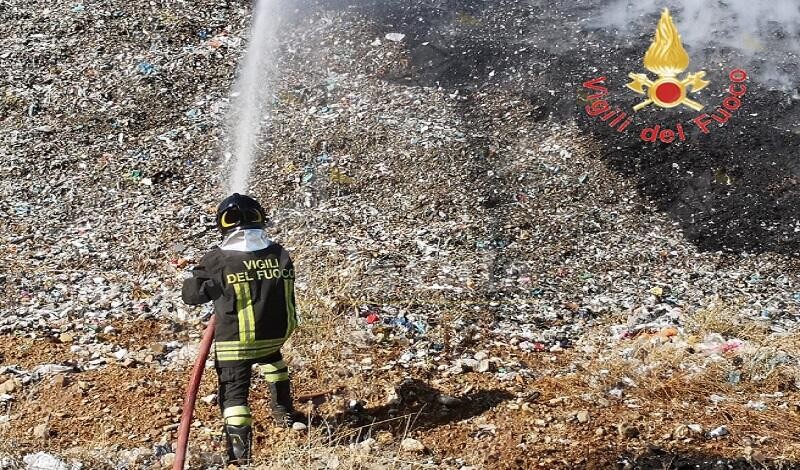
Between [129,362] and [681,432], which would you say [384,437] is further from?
[129,362]

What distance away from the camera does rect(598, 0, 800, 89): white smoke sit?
35.7 feet

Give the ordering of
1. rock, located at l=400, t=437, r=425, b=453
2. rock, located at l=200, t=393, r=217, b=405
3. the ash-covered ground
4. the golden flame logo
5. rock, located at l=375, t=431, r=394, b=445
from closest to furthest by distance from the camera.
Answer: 1. rock, located at l=400, t=437, r=425, b=453
2. rock, located at l=375, t=431, r=394, b=445
3. the ash-covered ground
4. rock, located at l=200, t=393, r=217, b=405
5. the golden flame logo

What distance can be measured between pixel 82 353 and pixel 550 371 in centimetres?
333

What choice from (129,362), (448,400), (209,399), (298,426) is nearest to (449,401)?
(448,400)

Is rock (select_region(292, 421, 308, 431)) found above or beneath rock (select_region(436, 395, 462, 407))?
above

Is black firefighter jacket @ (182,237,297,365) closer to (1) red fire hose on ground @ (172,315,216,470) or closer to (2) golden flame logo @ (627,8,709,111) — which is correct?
(1) red fire hose on ground @ (172,315,216,470)

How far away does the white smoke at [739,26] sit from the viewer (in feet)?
35.7

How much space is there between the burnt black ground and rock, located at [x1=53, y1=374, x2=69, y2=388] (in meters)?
5.84

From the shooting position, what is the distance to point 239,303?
4578 millimetres

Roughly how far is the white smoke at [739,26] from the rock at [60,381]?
28.4 feet

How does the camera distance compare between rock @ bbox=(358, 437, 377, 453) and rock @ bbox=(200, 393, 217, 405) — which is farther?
rock @ bbox=(200, 393, 217, 405)

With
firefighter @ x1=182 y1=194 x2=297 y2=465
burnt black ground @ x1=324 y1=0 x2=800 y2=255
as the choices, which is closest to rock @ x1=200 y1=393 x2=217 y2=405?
firefighter @ x1=182 y1=194 x2=297 y2=465

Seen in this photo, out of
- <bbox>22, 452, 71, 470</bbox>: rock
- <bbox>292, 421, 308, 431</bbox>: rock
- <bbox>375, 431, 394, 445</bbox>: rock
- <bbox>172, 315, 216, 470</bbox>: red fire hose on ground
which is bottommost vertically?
<bbox>375, 431, 394, 445</bbox>: rock

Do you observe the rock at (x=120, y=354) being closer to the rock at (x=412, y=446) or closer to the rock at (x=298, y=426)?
the rock at (x=298, y=426)
